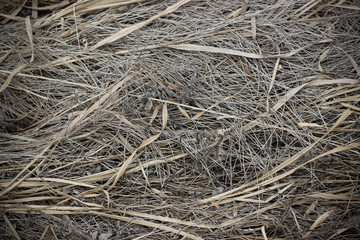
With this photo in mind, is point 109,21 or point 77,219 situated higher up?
point 109,21

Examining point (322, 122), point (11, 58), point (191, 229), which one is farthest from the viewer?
point (11, 58)

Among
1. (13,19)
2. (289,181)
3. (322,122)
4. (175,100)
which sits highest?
(13,19)

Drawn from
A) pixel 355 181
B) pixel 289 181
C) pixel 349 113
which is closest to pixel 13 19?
pixel 289 181

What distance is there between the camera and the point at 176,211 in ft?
5.08

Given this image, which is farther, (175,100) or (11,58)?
(11,58)

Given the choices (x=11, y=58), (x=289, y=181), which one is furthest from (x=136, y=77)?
(x=289, y=181)

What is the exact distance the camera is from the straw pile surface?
60.3 inches

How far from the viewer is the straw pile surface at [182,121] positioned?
153 centimetres

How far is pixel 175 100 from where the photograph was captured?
5.48 feet

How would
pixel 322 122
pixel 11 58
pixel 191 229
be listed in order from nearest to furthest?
pixel 191 229, pixel 322 122, pixel 11 58

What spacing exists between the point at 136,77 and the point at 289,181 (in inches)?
31.2

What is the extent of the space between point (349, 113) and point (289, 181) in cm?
39

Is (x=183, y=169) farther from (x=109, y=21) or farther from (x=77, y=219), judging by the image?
(x=109, y=21)

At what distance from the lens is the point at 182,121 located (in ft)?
5.41
